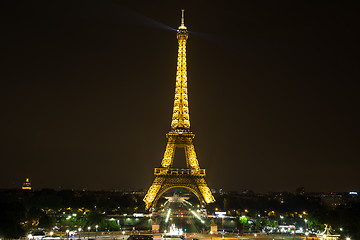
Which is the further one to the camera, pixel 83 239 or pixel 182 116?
A: pixel 182 116

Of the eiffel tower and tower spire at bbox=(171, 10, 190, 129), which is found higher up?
tower spire at bbox=(171, 10, 190, 129)

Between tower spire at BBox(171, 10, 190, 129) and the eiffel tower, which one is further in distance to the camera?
tower spire at BBox(171, 10, 190, 129)

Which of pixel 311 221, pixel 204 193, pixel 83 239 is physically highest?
pixel 204 193

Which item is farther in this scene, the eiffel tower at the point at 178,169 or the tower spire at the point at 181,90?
the tower spire at the point at 181,90

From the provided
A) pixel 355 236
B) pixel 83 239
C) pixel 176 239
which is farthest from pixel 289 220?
pixel 83 239

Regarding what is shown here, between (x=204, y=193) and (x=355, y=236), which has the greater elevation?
(x=204, y=193)

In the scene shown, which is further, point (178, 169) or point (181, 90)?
point (181, 90)

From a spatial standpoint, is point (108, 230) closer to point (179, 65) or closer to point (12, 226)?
point (12, 226)

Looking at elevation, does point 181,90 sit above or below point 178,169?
above
